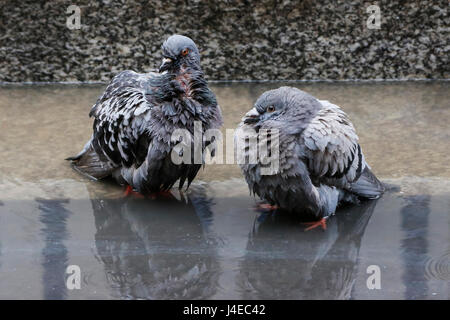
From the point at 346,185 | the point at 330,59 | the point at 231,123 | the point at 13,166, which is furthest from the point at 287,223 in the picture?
the point at 330,59

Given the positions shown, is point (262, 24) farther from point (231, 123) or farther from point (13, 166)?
point (13, 166)

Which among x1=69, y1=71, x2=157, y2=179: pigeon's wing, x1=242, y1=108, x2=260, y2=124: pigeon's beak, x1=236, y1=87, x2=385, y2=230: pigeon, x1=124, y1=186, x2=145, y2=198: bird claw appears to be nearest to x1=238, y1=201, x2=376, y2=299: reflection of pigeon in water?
x1=236, y1=87, x2=385, y2=230: pigeon

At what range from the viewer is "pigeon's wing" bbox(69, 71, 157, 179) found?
468 centimetres

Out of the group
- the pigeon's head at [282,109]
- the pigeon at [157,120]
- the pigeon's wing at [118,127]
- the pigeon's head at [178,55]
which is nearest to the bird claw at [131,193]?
the pigeon at [157,120]

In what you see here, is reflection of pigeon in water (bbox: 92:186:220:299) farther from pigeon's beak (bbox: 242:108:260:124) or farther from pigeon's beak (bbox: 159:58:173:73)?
pigeon's beak (bbox: 159:58:173:73)

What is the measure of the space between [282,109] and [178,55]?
0.89 meters

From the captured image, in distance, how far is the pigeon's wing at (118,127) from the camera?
468cm

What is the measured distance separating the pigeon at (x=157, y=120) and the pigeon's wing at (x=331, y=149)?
2.61 ft

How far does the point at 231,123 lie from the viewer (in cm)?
595

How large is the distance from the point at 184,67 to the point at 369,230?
1.71 meters

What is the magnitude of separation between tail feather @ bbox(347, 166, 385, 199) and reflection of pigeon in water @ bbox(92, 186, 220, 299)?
3.29ft

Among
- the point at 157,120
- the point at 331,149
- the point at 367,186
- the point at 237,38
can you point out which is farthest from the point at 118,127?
the point at 237,38

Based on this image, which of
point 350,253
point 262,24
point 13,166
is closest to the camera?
point 350,253

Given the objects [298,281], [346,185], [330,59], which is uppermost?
[330,59]
